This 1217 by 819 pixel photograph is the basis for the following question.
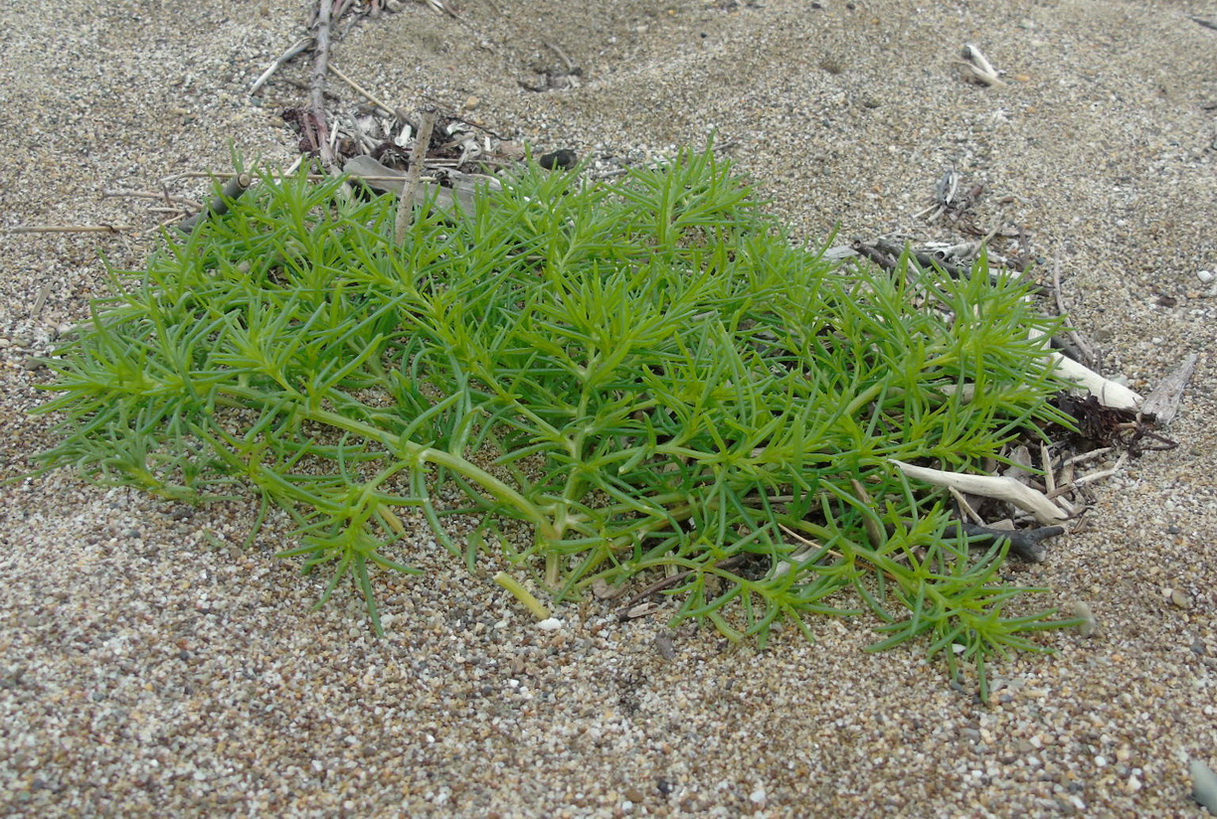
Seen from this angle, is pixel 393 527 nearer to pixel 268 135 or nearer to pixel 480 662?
pixel 480 662

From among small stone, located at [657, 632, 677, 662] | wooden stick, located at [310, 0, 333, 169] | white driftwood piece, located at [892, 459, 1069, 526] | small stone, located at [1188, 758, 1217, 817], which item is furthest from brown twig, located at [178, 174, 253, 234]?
small stone, located at [1188, 758, 1217, 817]

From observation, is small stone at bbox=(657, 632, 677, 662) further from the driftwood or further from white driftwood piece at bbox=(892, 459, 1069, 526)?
the driftwood

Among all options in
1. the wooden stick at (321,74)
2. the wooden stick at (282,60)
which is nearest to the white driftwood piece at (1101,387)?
the wooden stick at (321,74)

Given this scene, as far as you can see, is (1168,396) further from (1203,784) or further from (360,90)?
(360,90)

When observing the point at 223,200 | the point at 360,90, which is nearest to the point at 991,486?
the point at 223,200

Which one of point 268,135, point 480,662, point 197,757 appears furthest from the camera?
point 268,135

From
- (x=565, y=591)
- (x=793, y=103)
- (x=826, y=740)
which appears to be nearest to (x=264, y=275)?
(x=565, y=591)

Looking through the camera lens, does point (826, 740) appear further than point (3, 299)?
No
